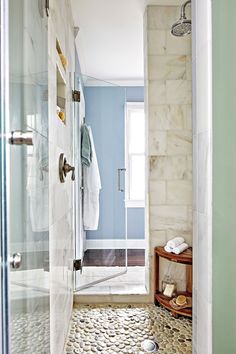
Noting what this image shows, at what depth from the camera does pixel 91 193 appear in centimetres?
380

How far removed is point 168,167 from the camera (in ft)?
9.77

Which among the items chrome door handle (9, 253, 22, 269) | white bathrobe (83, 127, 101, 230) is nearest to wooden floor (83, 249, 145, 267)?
white bathrobe (83, 127, 101, 230)

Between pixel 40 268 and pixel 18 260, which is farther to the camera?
pixel 40 268

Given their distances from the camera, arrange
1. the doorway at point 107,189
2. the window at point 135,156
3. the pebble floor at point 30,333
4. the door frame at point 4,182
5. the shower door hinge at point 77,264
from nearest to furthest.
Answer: the door frame at point 4,182, the pebble floor at point 30,333, the shower door hinge at point 77,264, the doorway at point 107,189, the window at point 135,156

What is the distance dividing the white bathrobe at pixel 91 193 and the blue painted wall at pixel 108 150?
6 centimetres

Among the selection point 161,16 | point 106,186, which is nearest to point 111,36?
point 161,16

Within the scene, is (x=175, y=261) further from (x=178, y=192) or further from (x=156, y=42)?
(x=156, y=42)

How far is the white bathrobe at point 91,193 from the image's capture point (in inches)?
146

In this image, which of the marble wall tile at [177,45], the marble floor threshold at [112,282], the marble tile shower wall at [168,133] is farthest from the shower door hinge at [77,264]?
the marble wall tile at [177,45]

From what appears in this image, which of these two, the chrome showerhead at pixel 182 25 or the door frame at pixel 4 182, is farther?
the chrome showerhead at pixel 182 25

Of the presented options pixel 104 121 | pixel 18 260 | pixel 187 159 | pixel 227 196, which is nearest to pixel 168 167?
pixel 187 159

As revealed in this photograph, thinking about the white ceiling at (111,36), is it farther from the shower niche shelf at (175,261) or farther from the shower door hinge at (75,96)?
the shower niche shelf at (175,261)

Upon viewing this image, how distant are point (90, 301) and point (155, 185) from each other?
3.81 ft

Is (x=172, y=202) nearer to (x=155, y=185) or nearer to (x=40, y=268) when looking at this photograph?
(x=155, y=185)
